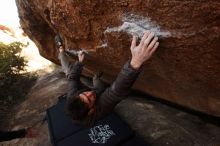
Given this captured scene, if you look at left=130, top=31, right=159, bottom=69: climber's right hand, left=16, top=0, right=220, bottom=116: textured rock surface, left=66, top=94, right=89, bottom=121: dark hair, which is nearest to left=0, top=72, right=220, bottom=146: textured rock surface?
left=16, top=0, right=220, bottom=116: textured rock surface

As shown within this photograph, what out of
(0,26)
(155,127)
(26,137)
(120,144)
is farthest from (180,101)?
(0,26)

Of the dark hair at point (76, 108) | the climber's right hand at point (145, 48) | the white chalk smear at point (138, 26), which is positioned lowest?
the dark hair at point (76, 108)

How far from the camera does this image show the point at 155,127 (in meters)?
5.12

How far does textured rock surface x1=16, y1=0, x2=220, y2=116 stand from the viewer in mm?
3127

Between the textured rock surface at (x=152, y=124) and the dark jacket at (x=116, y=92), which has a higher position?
the dark jacket at (x=116, y=92)

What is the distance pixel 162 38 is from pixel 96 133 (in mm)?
2401

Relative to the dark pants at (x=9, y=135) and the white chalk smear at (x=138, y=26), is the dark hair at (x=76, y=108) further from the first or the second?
the dark pants at (x=9, y=135)

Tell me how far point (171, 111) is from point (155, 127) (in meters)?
0.61

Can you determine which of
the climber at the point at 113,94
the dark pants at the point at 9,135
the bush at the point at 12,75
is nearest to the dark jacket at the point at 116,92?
the climber at the point at 113,94

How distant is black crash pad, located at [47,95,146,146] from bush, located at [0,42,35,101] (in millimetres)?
3884

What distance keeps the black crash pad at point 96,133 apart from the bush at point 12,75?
3.88 m

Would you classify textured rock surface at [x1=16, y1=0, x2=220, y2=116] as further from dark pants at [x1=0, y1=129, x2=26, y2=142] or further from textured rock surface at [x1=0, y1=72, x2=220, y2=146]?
dark pants at [x1=0, y1=129, x2=26, y2=142]

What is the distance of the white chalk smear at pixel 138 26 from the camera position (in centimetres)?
347

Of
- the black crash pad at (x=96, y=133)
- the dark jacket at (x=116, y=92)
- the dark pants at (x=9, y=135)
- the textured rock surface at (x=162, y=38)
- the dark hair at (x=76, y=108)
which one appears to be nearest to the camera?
the textured rock surface at (x=162, y=38)
